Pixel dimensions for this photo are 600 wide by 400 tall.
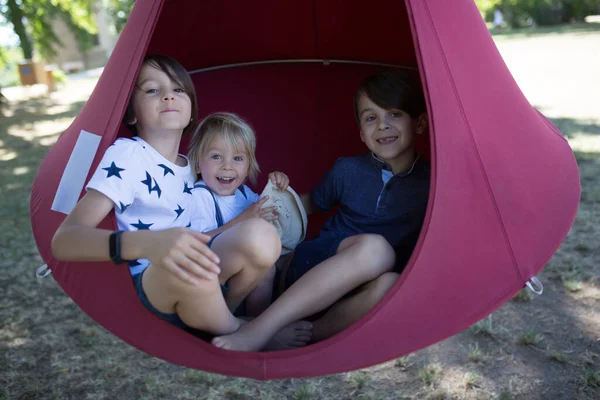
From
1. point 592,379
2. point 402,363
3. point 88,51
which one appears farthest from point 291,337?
point 88,51

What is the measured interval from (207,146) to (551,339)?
54.6 inches

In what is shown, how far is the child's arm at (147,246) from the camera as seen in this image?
3.75 feet

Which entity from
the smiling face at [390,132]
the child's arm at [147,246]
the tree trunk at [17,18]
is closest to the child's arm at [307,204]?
the smiling face at [390,132]

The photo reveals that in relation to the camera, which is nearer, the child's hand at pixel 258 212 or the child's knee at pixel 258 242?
the child's knee at pixel 258 242

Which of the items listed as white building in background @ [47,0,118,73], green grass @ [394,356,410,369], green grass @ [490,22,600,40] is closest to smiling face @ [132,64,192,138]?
green grass @ [394,356,410,369]

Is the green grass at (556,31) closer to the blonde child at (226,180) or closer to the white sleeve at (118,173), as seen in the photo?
the blonde child at (226,180)

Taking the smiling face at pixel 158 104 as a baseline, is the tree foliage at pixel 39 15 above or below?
above

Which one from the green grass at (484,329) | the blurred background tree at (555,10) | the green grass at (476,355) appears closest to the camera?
the green grass at (476,355)

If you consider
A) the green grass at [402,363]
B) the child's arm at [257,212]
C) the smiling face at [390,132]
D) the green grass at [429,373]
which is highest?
the smiling face at [390,132]

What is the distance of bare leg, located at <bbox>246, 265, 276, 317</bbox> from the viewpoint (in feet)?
5.69

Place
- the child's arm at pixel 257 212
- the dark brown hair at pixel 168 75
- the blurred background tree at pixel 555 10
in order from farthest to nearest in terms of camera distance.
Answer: the blurred background tree at pixel 555 10, the child's arm at pixel 257 212, the dark brown hair at pixel 168 75

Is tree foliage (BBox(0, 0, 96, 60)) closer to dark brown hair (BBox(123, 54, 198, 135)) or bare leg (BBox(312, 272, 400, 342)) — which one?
dark brown hair (BBox(123, 54, 198, 135))

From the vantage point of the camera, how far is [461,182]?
1423 mm

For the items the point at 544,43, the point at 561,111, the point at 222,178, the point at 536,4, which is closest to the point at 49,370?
the point at 222,178
